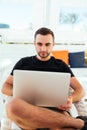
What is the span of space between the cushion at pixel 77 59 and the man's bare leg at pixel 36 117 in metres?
1.51

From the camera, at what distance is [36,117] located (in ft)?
5.66

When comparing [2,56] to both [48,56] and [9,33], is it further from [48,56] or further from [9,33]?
[48,56]

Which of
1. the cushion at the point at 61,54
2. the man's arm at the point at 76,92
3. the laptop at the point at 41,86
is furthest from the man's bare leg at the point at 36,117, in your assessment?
the cushion at the point at 61,54

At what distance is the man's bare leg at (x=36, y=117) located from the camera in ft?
Result: 5.67

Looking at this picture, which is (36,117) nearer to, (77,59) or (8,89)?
(8,89)

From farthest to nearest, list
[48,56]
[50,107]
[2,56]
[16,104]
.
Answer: [2,56] < [48,56] < [50,107] < [16,104]

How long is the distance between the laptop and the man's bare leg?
0.27 ft

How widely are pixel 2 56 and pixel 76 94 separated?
4.90 ft

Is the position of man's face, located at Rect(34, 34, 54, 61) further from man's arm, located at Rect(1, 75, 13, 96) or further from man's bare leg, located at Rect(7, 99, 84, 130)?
man's bare leg, located at Rect(7, 99, 84, 130)

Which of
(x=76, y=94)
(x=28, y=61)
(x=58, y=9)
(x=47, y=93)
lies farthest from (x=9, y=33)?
(x=47, y=93)

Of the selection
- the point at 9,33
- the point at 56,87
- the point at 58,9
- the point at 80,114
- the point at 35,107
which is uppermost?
the point at 58,9

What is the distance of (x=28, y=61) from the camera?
2.48 m

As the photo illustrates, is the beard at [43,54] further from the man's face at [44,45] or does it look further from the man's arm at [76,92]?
the man's arm at [76,92]

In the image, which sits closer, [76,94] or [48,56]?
[76,94]
